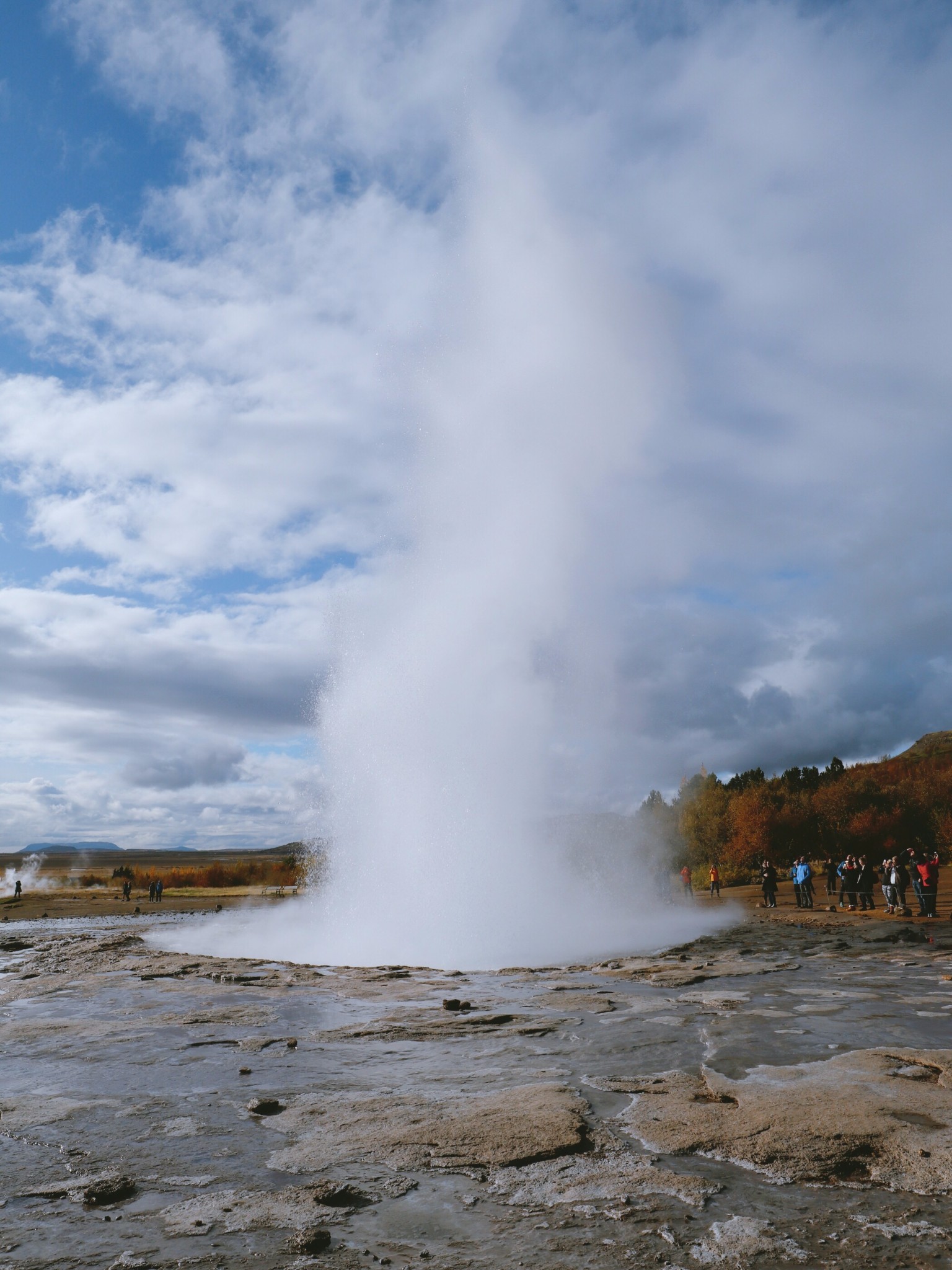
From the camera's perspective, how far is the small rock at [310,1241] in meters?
3.55

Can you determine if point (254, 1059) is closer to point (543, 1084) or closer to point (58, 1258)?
point (543, 1084)

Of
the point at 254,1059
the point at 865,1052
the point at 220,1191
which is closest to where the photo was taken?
the point at 220,1191

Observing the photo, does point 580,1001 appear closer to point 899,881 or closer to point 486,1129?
point 486,1129

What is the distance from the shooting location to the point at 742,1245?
11.3 ft

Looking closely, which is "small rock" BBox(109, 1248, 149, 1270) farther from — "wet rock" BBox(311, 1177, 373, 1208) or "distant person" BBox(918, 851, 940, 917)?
"distant person" BBox(918, 851, 940, 917)

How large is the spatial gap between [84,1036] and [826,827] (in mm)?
60275

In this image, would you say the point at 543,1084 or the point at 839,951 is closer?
the point at 543,1084

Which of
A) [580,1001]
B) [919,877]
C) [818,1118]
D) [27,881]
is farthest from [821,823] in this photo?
[27,881]

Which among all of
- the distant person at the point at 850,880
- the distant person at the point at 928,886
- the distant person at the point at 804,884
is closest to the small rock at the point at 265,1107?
the distant person at the point at 928,886

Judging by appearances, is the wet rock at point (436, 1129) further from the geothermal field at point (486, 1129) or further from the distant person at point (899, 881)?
the distant person at point (899, 881)

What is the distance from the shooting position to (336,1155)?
15.4 ft

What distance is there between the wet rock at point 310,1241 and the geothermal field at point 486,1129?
0.7 inches

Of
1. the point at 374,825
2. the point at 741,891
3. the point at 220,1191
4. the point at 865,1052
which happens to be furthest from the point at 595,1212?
the point at 741,891

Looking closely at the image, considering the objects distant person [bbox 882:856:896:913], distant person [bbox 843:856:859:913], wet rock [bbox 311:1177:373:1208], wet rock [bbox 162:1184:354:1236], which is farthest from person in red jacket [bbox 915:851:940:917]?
wet rock [bbox 162:1184:354:1236]
